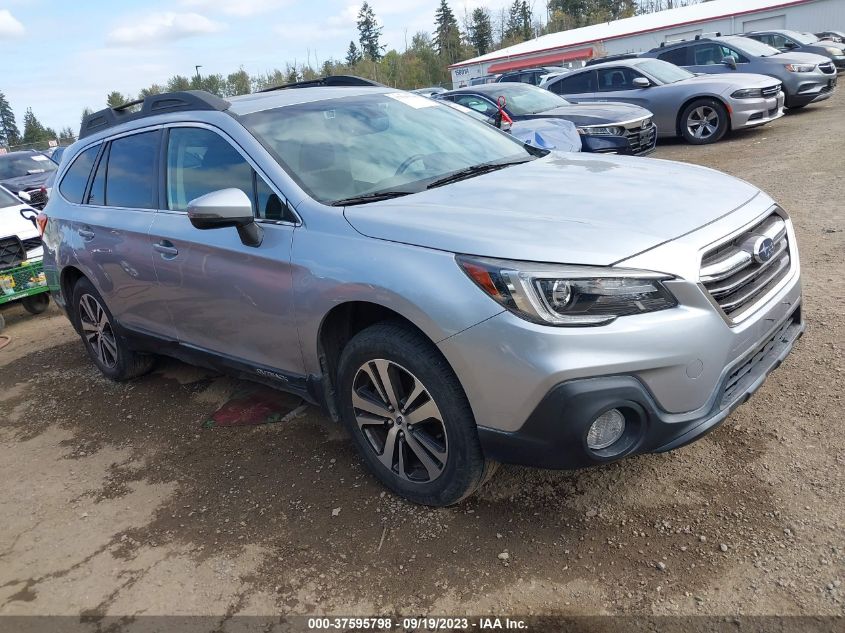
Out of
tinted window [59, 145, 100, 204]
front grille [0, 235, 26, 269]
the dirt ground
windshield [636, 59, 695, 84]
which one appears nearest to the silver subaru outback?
the dirt ground

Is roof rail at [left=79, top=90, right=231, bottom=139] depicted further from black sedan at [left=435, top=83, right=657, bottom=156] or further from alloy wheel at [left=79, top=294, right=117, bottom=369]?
black sedan at [left=435, top=83, right=657, bottom=156]

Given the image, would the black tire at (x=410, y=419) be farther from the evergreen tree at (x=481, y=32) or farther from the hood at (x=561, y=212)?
the evergreen tree at (x=481, y=32)

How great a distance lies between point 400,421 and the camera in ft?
9.54

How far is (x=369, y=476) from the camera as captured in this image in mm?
3361

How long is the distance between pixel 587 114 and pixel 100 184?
765 centimetres

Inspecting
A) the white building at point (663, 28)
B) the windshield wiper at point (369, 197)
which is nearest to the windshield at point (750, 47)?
the windshield wiper at point (369, 197)

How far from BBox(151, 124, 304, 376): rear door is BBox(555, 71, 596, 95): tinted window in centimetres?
1077

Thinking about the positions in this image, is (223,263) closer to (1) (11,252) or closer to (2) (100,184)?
(2) (100,184)

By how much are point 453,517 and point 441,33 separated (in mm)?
89260

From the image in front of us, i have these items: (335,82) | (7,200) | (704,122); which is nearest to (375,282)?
(335,82)

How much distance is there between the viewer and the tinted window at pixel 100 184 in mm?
4531

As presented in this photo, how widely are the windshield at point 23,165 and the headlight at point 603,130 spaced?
36.0 feet

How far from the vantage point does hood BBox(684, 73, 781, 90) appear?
11.4m

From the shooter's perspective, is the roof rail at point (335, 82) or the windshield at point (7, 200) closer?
the roof rail at point (335, 82)
